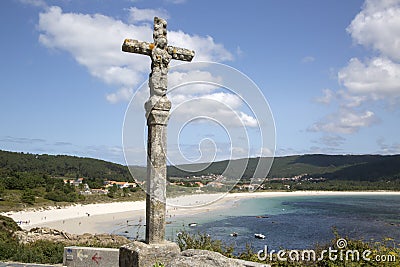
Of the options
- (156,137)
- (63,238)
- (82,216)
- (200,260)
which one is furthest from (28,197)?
(200,260)

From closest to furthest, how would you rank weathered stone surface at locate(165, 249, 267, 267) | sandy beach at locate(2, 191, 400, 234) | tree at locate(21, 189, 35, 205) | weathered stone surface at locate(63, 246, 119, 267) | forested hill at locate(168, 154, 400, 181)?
weathered stone surface at locate(165, 249, 267, 267)
weathered stone surface at locate(63, 246, 119, 267)
sandy beach at locate(2, 191, 400, 234)
tree at locate(21, 189, 35, 205)
forested hill at locate(168, 154, 400, 181)

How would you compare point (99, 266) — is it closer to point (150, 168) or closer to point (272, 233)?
point (150, 168)

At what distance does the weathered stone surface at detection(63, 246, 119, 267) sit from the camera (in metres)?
9.26

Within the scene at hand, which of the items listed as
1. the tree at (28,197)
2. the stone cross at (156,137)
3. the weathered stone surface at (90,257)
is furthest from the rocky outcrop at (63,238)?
the tree at (28,197)

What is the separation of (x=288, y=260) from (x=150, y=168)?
367cm

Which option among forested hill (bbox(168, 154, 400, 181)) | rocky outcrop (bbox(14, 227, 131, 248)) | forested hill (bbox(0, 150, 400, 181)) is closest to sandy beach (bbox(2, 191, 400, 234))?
forested hill (bbox(0, 150, 400, 181))

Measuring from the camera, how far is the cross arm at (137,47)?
6973 millimetres

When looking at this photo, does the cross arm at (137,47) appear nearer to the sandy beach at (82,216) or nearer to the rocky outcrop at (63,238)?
the rocky outcrop at (63,238)

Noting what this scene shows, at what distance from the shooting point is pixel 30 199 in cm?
6019

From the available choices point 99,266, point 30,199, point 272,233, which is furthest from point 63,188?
point 99,266

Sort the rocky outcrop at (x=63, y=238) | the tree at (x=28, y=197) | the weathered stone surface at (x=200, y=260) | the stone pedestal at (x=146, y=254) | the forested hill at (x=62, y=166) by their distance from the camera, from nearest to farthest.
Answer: the weathered stone surface at (x=200, y=260), the stone pedestal at (x=146, y=254), the rocky outcrop at (x=63, y=238), the tree at (x=28, y=197), the forested hill at (x=62, y=166)

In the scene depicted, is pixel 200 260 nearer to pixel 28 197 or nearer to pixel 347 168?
pixel 28 197

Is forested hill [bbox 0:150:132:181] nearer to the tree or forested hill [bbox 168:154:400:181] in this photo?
the tree

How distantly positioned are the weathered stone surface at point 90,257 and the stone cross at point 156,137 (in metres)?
2.76
